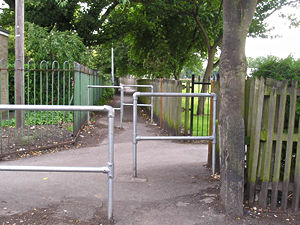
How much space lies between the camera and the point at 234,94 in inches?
159

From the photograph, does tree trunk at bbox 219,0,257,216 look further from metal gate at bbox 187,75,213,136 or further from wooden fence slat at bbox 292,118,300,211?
metal gate at bbox 187,75,213,136

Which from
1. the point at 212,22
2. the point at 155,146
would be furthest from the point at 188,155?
the point at 212,22

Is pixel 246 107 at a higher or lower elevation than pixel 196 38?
lower

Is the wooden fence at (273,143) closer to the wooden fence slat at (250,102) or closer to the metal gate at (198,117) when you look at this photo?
the wooden fence slat at (250,102)

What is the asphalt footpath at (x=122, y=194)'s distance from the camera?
154 inches

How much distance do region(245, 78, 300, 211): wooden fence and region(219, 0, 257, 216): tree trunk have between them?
28 cm

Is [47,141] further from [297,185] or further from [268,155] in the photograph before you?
[297,185]

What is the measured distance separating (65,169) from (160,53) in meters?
17.7

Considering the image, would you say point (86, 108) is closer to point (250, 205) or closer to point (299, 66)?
point (250, 205)

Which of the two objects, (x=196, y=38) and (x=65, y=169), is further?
(x=196, y=38)

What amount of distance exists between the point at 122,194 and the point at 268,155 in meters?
1.96

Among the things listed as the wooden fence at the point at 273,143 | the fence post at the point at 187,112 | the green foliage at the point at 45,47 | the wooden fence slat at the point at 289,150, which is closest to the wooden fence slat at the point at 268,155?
the wooden fence at the point at 273,143

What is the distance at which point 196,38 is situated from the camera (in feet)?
66.7

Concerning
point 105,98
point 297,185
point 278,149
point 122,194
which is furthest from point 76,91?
point 105,98
